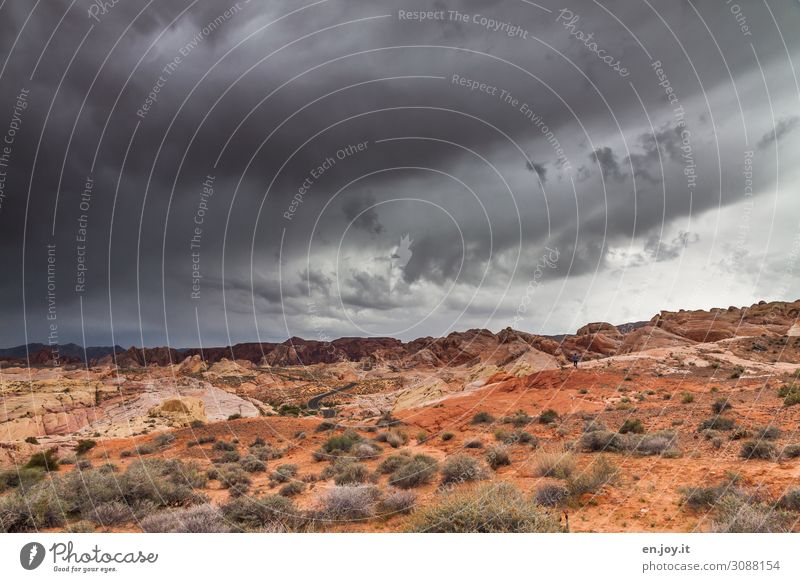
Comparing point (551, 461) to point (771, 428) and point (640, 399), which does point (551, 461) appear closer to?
point (771, 428)

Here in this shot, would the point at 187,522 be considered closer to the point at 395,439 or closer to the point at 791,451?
the point at 395,439

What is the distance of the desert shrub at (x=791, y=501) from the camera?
8398 millimetres

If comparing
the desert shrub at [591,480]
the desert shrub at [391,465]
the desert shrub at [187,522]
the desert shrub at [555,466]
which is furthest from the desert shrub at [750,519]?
the desert shrub at [187,522]

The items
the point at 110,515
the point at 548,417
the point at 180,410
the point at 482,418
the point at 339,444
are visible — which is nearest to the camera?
the point at 110,515

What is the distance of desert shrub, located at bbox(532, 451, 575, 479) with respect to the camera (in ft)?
38.4

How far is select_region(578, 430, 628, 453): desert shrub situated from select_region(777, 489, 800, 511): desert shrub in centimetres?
578

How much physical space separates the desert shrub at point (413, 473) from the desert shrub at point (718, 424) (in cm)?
1119

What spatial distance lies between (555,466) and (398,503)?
4.78 metres

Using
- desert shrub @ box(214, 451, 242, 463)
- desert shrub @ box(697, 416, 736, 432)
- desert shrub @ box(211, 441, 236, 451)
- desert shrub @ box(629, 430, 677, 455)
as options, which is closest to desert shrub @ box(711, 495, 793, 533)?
desert shrub @ box(629, 430, 677, 455)

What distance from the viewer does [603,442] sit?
1500cm

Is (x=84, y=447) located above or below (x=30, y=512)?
below

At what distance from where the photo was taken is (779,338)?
2346 inches

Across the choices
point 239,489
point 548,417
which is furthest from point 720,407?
point 239,489

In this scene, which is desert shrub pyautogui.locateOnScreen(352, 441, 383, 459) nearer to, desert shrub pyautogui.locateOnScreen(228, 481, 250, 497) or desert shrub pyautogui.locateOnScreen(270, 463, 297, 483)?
desert shrub pyautogui.locateOnScreen(270, 463, 297, 483)
